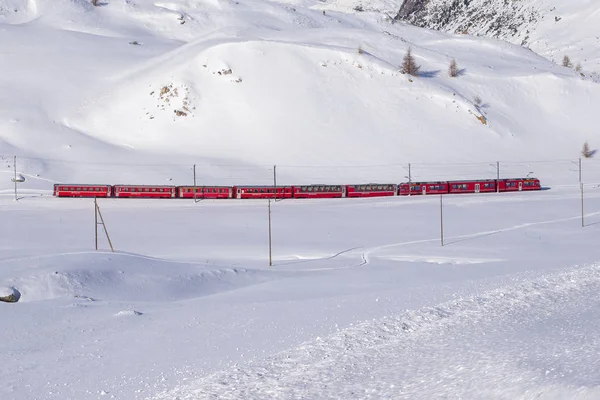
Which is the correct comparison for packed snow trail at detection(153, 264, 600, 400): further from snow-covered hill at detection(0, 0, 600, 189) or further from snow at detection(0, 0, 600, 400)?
snow-covered hill at detection(0, 0, 600, 189)

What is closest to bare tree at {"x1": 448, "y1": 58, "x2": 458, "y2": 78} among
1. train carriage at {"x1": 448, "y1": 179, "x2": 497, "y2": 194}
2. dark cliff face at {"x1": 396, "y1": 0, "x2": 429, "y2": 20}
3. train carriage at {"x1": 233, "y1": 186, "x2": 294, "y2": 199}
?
train carriage at {"x1": 448, "y1": 179, "x2": 497, "y2": 194}

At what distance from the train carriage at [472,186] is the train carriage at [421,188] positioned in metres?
0.78

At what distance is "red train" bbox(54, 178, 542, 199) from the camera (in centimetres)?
6034

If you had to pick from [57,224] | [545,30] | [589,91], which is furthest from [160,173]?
[545,30]

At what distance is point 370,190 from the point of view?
63438 millimetres

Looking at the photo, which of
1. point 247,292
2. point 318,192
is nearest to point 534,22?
point 318,192

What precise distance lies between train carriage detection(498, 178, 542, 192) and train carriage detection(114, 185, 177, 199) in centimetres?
3382

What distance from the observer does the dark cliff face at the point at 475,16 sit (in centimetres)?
15500

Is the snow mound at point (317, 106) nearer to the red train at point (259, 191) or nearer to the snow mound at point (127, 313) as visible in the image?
the red train at point (259, 191)

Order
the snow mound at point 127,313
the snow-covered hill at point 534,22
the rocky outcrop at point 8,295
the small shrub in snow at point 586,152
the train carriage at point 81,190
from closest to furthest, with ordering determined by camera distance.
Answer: the snow mound at point 127,313 → the rocky outcrop at point 8,295 → the train carriage at point 81,190 → the small shrub in snow at point 586,152 → the snow-covered hill at point 534,22

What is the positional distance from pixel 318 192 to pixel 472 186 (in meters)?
16.4

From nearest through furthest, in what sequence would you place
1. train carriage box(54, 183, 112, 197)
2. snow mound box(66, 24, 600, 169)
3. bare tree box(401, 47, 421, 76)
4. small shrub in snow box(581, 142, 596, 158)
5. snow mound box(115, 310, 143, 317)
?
snow mound box(115, 310, 143, 317) < train carriage box(54, 183, 112, 197) < snow mound box(66, 24, 600, 169) < small shrub in snow box(581, 142, 596, 158) < bare tree box(401, 47, 421, 76)

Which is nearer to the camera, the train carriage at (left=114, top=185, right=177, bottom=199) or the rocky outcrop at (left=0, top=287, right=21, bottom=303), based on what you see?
the rocky outcrop at (left=0, top=287, right=21, bottom=303)

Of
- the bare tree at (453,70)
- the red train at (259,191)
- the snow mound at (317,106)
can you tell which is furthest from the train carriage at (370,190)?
the bare tree at (453,70)
